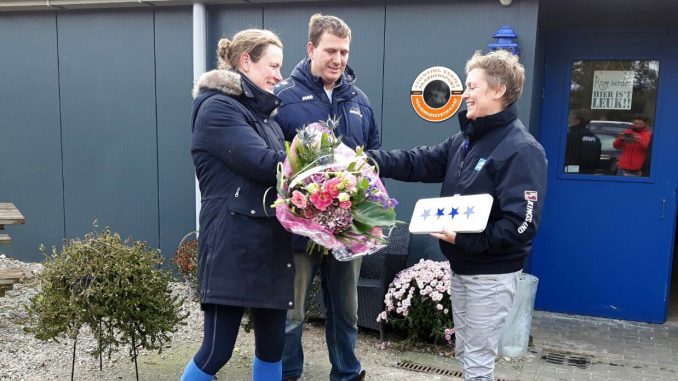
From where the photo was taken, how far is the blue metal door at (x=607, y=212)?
484 cm

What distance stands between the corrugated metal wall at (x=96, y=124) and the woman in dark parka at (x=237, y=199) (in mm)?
3062

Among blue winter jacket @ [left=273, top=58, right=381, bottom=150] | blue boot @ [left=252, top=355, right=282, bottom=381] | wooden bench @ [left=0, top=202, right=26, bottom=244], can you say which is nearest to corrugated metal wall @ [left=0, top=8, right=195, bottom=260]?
wooden bench @ [left=0, top=202, right=26, bottom=244]

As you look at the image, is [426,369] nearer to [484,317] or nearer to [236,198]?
[484,317]

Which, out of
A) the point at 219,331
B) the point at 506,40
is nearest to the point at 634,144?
the point at 506,40

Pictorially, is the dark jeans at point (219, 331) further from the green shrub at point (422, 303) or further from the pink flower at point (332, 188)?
the green shrub at point (422, 303)

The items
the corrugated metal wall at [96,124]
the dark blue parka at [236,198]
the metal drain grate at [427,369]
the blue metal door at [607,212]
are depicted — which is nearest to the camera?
the dark blue parka at [236,198]

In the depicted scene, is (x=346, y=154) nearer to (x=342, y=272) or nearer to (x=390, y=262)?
(x=342, y=272)

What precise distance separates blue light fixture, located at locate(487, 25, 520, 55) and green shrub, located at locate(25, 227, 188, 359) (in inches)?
109

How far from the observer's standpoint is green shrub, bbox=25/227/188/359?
10.5 ft

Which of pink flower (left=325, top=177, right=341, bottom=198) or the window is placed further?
the window

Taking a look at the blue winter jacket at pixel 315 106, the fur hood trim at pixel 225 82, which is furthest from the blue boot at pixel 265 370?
the fur hood trim at pixel 225 82

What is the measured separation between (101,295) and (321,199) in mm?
1554

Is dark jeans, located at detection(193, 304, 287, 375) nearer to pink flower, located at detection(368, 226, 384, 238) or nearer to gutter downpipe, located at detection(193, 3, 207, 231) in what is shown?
pink flower, located at detection(368, 226, 384, 238)

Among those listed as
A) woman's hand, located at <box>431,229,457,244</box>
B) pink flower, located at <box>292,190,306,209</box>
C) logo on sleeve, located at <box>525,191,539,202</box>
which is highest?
logo on sleeve, located at <box>525,191,539,202</box>
